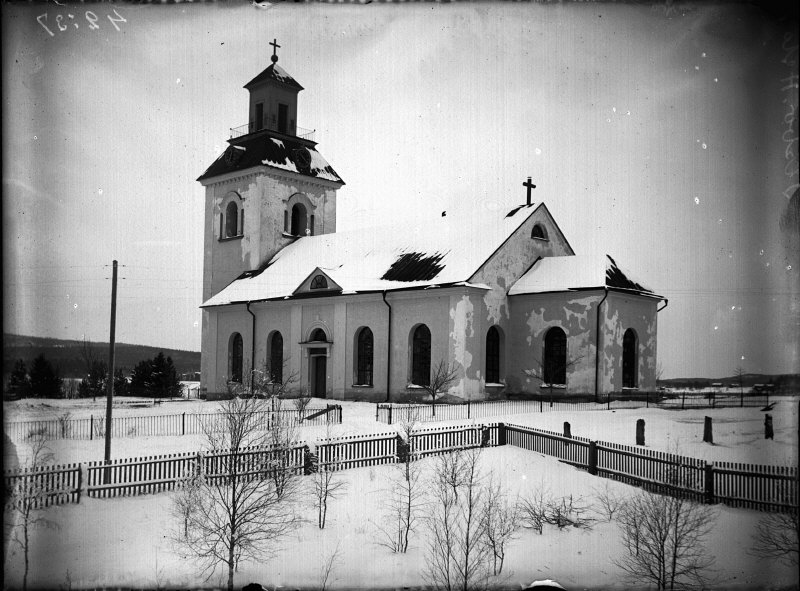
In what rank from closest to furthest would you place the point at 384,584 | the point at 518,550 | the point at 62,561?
1. the point at 62,561
2. the point at 384,584
3. the point at 518,550

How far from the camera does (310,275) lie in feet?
119

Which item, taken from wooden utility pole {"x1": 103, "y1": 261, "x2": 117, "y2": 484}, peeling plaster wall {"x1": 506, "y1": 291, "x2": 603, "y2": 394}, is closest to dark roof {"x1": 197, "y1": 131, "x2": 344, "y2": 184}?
peeling plaster wall {"x1": 506, "y1": 291, "x2": 603, "y2": 394}

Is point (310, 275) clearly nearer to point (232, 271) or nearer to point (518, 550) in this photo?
point (232, 271)

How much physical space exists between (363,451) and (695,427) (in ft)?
31.2

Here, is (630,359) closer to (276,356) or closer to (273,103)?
(276,356)

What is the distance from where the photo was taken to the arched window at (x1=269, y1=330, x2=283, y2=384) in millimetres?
37469

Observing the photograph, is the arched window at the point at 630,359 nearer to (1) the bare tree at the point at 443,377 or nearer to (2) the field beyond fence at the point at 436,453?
(1) the bare tree at the point at 443,377

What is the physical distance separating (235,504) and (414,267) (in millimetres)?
21644

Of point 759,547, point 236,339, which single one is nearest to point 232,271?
point 236,339

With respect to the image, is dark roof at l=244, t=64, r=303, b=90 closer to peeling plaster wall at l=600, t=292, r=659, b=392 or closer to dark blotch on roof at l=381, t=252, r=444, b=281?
dark blotch on roof at l=381, t=252, r=444, b=281

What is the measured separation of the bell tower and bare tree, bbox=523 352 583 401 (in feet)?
69.2

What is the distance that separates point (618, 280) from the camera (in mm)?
31516

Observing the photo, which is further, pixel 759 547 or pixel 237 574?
pixel 237 574

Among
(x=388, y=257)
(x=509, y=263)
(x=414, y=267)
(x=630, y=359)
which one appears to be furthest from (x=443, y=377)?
(x=630, y=359)
